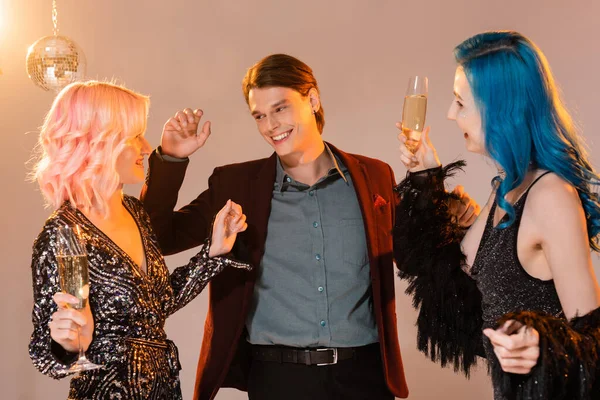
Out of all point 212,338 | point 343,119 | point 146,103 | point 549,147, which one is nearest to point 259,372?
point 212,338

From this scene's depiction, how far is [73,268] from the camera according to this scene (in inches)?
79.1

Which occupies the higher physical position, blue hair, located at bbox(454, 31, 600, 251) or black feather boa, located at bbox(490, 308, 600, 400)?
blue hair, located at bbox(454, 31, 600, 251)

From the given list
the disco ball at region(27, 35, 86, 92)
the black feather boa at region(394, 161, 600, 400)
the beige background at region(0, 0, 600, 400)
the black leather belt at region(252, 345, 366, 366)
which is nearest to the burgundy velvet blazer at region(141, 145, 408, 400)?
the black leather belt at region(252, 345, 366, 366)

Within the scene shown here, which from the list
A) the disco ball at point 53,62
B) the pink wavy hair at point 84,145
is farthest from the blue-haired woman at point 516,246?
the disco ball at point 53,62

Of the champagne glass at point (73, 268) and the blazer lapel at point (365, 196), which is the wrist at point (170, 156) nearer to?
the blazer lapel at point (365, 196)

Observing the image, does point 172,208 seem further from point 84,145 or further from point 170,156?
point 84,145

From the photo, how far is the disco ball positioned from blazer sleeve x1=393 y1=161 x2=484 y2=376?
2.02 metres

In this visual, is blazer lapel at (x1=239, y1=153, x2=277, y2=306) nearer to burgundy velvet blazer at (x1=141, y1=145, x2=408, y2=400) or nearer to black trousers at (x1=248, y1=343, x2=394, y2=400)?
burgundy velvet blazer at (x1=141, y1=145, x2=408, y2=400)

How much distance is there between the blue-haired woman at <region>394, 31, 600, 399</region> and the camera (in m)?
1.73

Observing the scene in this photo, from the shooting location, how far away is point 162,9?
4.77 metres

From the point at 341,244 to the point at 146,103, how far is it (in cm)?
91

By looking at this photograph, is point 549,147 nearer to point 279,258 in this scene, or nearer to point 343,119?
point 279,258

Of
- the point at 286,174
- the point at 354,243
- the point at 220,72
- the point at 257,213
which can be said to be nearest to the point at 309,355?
the point at 354,243

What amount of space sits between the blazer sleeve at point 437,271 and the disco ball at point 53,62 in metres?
2.02
